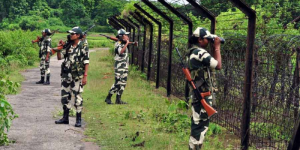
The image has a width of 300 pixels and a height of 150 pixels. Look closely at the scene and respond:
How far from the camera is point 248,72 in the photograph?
21.6 feet

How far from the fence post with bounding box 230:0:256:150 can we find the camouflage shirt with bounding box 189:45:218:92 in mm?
1036

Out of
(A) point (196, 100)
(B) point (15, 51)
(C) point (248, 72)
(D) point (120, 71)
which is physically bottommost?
(B) point (15, 51)

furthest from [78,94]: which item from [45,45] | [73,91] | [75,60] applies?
[45,45]

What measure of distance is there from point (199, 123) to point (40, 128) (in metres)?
3.39

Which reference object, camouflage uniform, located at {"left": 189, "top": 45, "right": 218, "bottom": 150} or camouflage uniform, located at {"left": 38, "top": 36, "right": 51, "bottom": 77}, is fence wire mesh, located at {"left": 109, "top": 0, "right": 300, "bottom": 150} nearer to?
camouflage uniform, located at {"left": 189, "top": 45, "right": 218, "bottom": 150}

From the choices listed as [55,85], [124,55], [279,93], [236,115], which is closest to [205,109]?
[279,93]

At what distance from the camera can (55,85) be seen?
14.8 metres

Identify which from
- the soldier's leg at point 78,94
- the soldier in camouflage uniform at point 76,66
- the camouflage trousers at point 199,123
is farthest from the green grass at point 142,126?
the camouflage trousers at point 199,123

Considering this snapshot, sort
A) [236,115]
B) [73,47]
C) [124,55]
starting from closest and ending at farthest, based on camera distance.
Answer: [236,115], [73,47], [124,55]

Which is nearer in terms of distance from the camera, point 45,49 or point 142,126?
point 142,126

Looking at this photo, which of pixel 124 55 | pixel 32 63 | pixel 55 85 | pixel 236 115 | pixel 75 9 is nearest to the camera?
pixel 236 115

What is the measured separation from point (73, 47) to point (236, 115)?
10.2ft

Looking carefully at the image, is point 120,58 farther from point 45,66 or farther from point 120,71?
point 45,66

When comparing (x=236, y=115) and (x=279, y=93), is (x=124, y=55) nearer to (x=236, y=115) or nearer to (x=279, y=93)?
(x=236, y=115)
